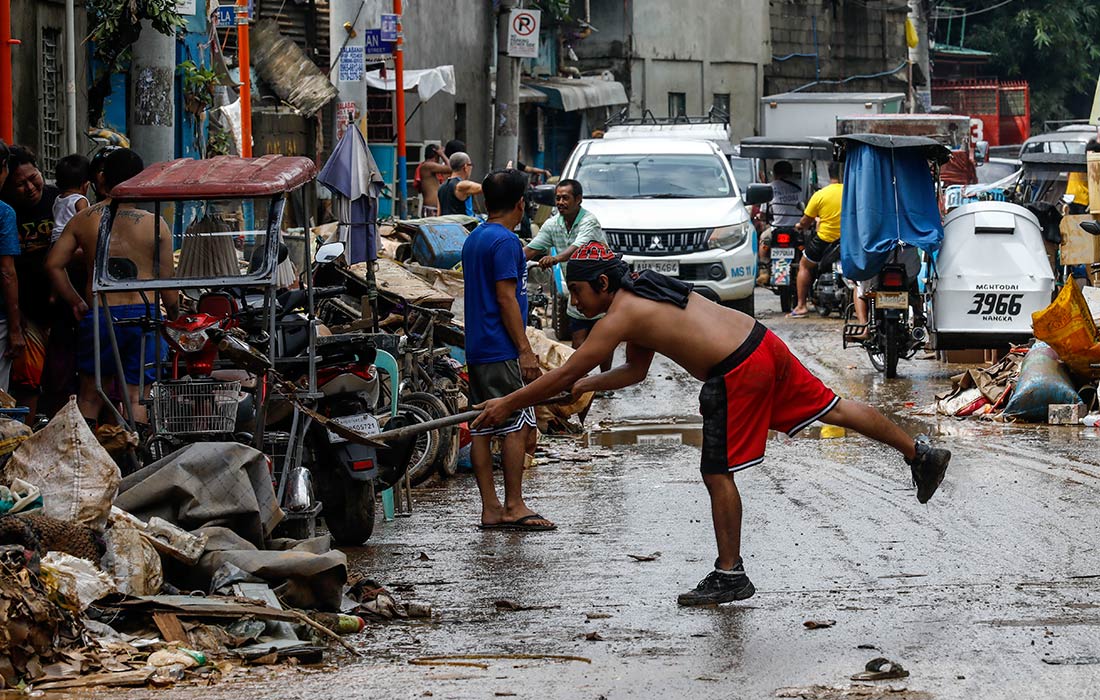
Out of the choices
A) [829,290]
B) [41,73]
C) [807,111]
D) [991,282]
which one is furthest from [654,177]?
[807,111]

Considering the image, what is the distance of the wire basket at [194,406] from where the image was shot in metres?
7.77

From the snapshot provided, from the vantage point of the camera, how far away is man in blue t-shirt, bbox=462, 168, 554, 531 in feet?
30.7

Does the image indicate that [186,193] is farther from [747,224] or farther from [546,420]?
[747,224]

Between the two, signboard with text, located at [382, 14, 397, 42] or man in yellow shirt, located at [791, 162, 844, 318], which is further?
signboard with text, located at [382, 14, 397, 42]

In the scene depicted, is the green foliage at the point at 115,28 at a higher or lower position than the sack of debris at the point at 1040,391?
higher

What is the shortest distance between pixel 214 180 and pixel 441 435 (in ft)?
10.4

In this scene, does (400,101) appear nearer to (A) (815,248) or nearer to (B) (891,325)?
(A) (815,248)

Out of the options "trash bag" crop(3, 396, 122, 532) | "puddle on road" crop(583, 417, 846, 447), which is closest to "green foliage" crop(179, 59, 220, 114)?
"puddle on road" crop(583, 417, 846, 447)

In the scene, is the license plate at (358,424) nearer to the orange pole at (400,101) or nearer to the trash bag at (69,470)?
the trash bag at (69,470)

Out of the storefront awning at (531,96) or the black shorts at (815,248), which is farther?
the storefront awning at (531,96)

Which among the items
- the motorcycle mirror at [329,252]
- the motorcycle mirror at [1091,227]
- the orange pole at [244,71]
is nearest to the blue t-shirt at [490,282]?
the motorcycle mirror at [329,252]

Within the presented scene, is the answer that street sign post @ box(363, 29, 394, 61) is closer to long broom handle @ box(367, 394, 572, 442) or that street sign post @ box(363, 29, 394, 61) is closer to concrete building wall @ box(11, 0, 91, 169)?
concrete building wall @ box(11, 0, 91, 169)

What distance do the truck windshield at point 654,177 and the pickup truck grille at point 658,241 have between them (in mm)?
917

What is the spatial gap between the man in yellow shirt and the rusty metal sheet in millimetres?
10621
